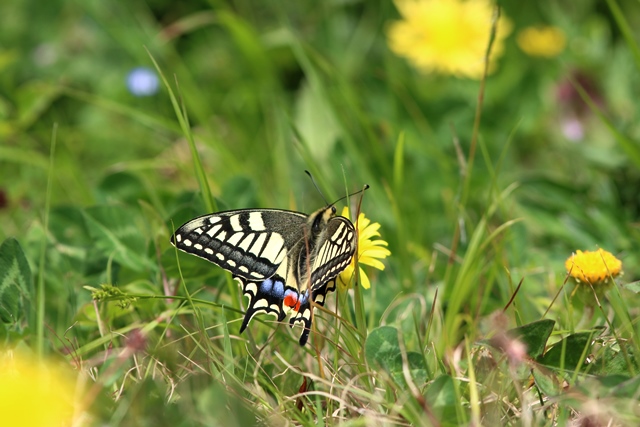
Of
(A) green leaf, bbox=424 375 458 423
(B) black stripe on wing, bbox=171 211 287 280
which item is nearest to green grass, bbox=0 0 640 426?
(A) green leaf, bbox=424 375 458 423

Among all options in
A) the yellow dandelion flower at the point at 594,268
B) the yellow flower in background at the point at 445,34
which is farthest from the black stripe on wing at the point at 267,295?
the yellow flower in background at the point at 445,34

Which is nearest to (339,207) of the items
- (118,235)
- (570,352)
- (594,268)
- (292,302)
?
(118,235)

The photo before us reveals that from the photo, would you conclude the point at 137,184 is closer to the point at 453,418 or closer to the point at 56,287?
the point at 56,287

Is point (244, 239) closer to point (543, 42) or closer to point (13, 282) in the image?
point (13, 282)

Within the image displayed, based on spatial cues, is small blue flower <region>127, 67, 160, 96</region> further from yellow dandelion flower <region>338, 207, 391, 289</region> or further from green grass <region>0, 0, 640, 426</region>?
yellow dandelion flower <region>338, 207, 391, 289</region>

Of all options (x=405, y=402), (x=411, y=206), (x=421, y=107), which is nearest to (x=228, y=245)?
(x=405, y=402)

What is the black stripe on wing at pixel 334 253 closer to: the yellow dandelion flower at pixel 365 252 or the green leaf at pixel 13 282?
the yellow dandelion flower at pixel 365 252
